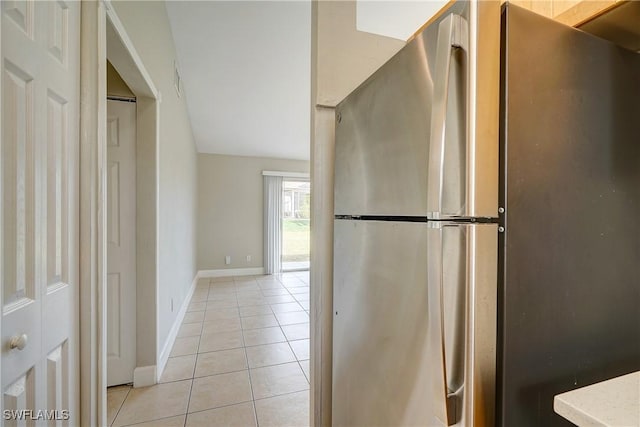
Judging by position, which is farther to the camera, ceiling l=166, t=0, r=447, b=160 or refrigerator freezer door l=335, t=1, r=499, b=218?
ceiling l=166, t=0, r=447, b=160

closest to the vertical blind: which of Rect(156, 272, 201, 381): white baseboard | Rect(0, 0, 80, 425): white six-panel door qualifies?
Rect(156, 272, 201, 381): white baseboard

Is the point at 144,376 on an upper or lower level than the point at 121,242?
lower

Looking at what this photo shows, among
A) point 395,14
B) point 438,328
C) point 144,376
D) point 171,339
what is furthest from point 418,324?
point 171,339

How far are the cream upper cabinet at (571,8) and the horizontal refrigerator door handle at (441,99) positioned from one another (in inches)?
21.4

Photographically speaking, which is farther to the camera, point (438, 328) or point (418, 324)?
point (418, 324)

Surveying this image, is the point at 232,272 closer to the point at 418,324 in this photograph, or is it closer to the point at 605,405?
the point at 418,324

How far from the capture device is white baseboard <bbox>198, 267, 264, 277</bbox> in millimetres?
5113

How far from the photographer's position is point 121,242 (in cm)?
196

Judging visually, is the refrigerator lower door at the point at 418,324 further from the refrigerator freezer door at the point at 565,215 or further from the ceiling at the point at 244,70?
the ceiling at the point at 244,70

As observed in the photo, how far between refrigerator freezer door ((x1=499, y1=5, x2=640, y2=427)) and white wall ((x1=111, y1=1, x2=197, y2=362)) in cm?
178

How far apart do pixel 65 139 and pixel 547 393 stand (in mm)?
1643

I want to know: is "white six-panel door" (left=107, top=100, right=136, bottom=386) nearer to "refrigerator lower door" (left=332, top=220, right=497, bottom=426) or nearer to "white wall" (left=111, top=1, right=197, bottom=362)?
"white wall" (left=111, top=1, right=197, bottom=362)

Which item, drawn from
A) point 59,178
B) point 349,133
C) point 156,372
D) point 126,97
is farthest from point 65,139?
point 156,372

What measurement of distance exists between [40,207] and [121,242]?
1.25 metres
